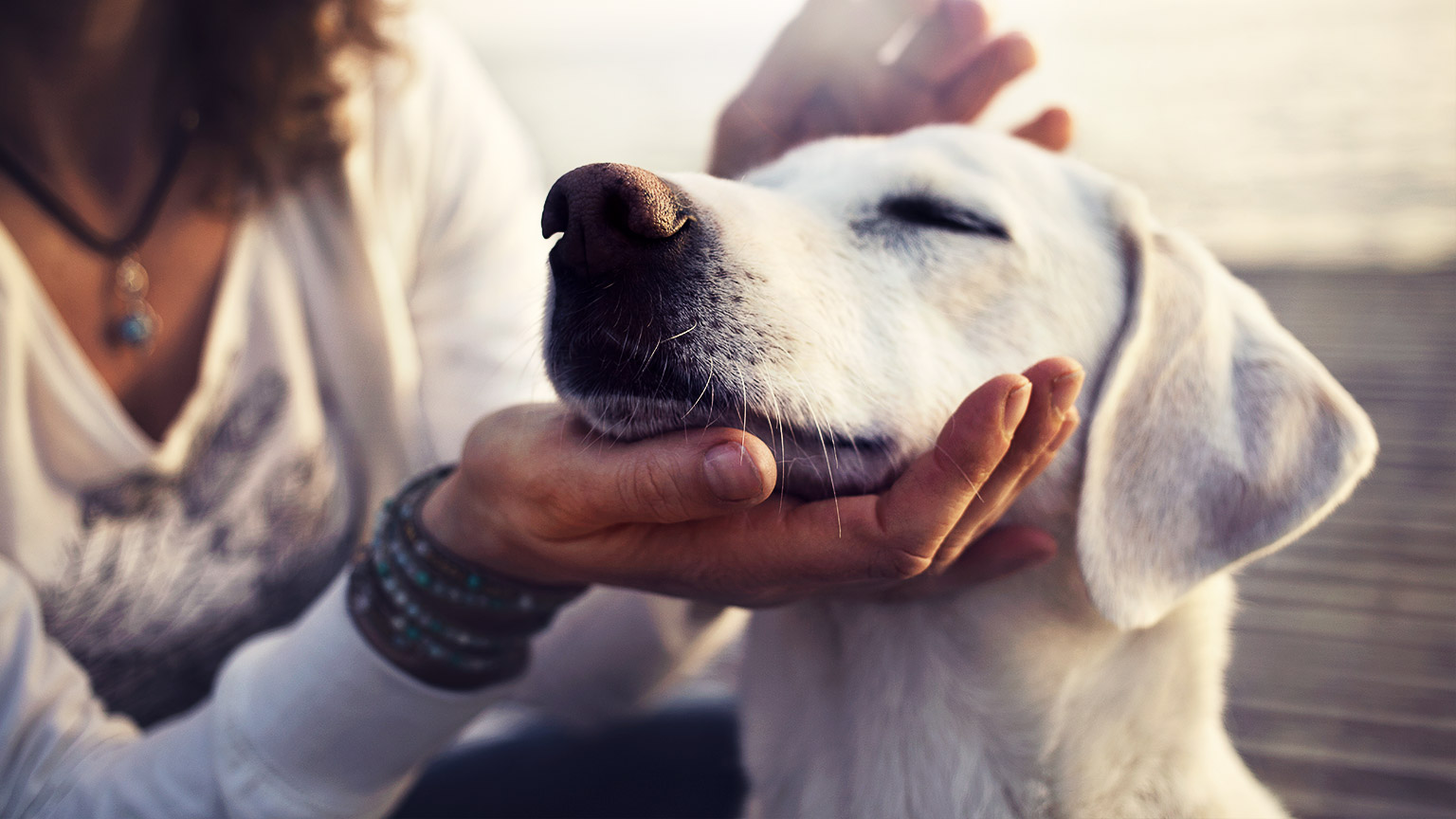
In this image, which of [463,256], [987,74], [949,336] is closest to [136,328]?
[463,256]

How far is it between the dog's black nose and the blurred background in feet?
0.35

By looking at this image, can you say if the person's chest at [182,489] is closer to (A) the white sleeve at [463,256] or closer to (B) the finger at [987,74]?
(A) the white sleeve at [463,256]

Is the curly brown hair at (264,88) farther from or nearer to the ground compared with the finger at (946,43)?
farther from the ground

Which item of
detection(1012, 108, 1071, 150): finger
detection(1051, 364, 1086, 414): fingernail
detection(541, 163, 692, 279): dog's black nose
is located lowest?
detection(1012, 108, 1071, 150): finger

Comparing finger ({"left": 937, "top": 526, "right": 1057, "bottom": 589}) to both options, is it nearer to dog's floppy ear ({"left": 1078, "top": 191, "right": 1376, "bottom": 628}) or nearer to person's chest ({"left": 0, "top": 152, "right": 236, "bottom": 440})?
dog's floppy ear ({"left": 1078, "top": 191, "right": 1376, "bottom": 628})

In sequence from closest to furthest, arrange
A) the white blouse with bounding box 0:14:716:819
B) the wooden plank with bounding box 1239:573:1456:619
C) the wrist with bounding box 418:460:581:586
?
the wrist with bounding box 418:460:581:586 → the white blouse with bounding box 0:14:716:819 → the wooden plank with bounding box 1239:573:1456:619

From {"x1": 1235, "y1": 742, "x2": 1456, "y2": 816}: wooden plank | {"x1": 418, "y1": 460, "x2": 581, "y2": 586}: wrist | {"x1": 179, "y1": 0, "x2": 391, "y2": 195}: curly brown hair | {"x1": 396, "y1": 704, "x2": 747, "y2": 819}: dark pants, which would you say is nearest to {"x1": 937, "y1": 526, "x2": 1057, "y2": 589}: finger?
{"x1": 418, "y1": 460, "x2": 581, "y2": 586}: wrist

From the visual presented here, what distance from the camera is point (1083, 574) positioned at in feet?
3.64

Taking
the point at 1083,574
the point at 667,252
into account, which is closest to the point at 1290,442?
the point at 1083,574

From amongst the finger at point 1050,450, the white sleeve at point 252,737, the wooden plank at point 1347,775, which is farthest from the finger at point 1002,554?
the wooden plank at point 1347,775

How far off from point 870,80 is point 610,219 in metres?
1.19

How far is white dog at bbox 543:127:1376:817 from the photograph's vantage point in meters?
1.04

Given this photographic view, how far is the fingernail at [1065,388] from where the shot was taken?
92 centimetres

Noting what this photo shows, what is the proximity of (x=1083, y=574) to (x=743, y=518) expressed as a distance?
0.45 meters
